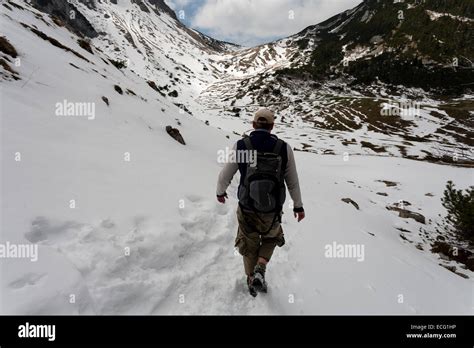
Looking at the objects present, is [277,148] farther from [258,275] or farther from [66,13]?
[66,13]

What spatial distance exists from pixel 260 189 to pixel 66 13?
12438cm

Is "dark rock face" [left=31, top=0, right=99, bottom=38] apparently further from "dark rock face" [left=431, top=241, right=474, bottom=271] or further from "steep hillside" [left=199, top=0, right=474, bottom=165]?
"dark rock face" [left=431, top=241, right=474, bottom=271]

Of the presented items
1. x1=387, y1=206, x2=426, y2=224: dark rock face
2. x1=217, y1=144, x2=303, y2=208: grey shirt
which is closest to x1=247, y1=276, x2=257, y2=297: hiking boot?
x1=217, y1=144, x2=303, y2=208: grey shirt

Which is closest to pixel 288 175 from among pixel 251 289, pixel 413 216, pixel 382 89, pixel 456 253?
pixel 251 289

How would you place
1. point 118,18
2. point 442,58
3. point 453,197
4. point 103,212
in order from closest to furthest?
point 103,212 → point 453,197 → point 442,58 → point 118,18

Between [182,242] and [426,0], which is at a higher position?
[426,0]

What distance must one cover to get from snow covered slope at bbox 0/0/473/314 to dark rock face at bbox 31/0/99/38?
87.5 meters

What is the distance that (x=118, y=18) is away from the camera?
5571 inches

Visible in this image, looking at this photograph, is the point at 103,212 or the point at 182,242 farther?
the point at 182,242

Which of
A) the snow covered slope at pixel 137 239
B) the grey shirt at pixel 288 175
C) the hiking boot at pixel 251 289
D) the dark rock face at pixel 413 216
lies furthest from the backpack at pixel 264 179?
the dark rock face at pixel 413 216
